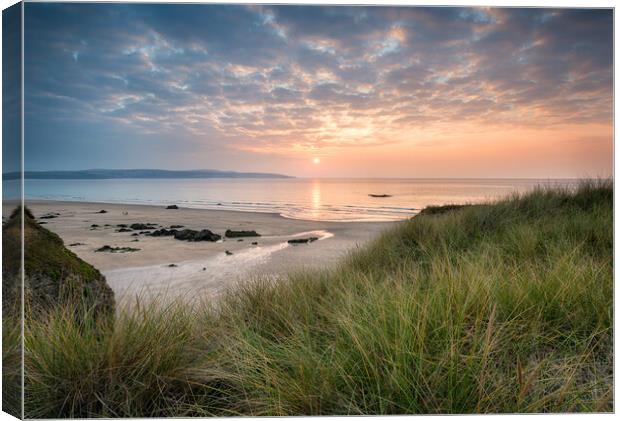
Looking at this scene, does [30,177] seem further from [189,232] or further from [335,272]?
[189,232]

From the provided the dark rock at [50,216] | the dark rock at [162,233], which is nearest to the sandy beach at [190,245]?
the dark rock at [50,216]

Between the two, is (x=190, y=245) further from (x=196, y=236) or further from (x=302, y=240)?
(x=302, y=240)

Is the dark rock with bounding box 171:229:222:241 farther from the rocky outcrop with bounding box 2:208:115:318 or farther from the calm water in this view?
the rocky outcrop with bounding box 2:208:115:318

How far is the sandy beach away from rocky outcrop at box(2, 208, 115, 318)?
386 millimetres

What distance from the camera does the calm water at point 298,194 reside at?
4.62 m

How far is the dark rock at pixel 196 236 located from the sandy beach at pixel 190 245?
97mm

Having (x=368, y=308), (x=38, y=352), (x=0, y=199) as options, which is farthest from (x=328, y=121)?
(x=38, y=352)

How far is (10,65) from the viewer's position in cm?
210

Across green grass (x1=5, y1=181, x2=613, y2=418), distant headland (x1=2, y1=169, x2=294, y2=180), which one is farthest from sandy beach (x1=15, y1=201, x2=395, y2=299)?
green grass (x1=5, y1=181, x2=613, y2=418)

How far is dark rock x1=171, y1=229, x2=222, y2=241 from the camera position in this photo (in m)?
4.97

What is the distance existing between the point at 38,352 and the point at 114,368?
1.34 ft

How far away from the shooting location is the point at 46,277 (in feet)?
7.41

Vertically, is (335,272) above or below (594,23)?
below

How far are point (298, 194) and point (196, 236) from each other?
1413mm
